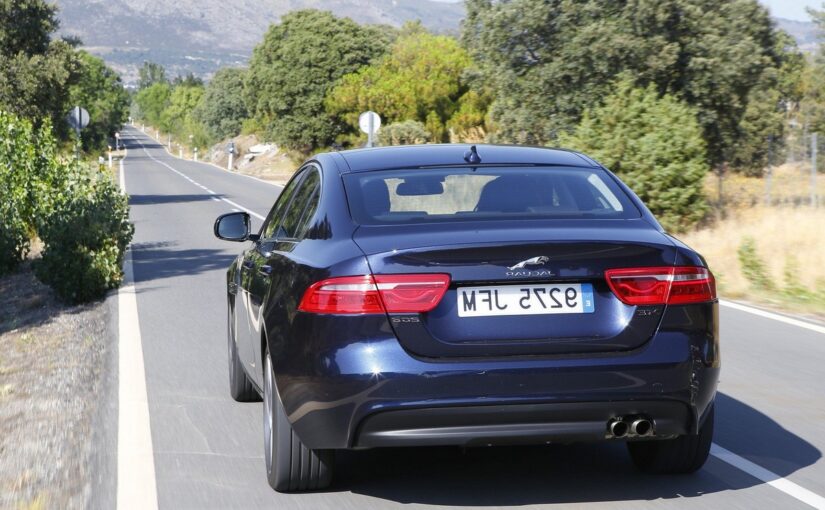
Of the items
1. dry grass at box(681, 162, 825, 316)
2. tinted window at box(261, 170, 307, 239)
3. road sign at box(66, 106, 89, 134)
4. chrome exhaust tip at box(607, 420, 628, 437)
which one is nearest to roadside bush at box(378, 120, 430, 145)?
road sign at box(66, 106, 89, 134)

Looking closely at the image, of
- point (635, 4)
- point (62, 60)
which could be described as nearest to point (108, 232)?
point (635, 4)

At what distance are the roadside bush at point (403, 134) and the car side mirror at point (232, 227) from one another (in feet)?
130

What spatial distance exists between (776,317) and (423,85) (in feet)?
151

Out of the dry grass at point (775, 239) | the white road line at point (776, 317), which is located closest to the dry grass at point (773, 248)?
the dry grass at point (775, 239)

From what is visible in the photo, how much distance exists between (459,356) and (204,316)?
23.0 feet

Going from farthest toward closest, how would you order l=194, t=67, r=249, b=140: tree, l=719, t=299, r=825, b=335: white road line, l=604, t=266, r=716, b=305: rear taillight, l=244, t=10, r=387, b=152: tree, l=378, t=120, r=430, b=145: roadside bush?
l=194, t=67, r=249, b=140: tree < l=244, t=10, r=387, b=152: tree < l=378, t=120, r=430, b=145: roadside bush < l=719, t=299, r=825, b=335: white road line < l=604, t=266, r=716, b=305: rear taillight

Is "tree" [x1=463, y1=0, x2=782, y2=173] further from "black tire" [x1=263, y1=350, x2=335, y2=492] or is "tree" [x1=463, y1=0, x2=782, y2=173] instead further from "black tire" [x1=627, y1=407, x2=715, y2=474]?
"black tire" [x1=263, y1=350, x2=335, y2=492]

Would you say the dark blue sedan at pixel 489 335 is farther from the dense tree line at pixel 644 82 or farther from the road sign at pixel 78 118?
the road sign at pixel 78 118

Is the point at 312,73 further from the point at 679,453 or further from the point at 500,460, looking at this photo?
the point at 679,453

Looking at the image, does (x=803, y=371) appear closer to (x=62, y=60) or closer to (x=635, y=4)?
(x=635, y=4)

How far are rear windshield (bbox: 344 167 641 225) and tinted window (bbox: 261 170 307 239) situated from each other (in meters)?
1.04

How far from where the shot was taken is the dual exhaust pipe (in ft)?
15.7

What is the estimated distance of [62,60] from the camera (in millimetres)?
34969

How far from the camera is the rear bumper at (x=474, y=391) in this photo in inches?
183
